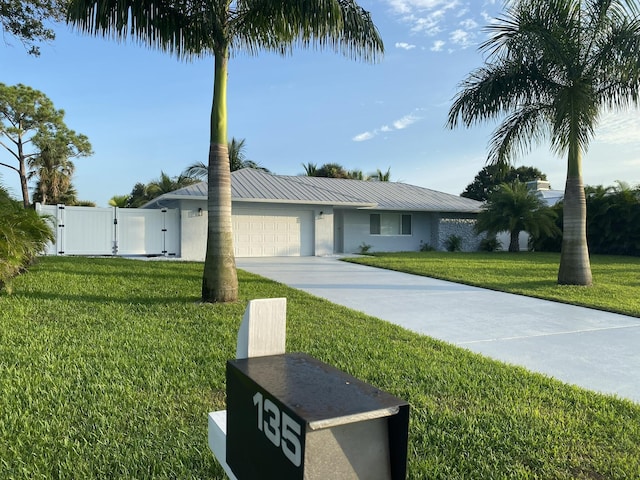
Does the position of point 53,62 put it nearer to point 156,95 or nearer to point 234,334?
point 156,95

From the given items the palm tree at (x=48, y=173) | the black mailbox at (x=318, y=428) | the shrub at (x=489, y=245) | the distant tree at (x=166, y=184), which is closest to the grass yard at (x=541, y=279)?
the black mailbox at (x=318, y=428)

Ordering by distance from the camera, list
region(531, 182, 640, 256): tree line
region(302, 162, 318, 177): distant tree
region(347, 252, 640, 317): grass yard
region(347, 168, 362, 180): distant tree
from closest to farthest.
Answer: region(347, 252, 640, 317): grass yard → region(531, 182, 640, 256): tree line → region(347, 168, 362, 180): distant tree → region(302, 162, 318, 177): distant tree

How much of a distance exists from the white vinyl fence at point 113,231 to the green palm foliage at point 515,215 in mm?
14172

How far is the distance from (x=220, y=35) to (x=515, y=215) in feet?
58.6

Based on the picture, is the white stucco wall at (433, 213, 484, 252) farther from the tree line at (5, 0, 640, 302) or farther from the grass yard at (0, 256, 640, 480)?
the grass yard at (0, 256, 640, 480)

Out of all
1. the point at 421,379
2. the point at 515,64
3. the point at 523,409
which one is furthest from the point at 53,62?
the point at 523,409

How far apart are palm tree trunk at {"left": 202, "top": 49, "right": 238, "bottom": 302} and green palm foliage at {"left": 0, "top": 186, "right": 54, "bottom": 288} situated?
108 inches

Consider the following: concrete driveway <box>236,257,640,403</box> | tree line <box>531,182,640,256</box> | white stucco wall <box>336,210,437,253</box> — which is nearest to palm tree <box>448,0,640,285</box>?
concrete driveway <box>236,257,640,403</box>

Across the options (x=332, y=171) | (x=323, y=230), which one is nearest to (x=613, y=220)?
(x=323, y=230)

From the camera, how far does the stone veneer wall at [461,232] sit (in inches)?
900

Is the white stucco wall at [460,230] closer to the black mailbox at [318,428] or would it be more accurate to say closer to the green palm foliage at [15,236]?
the green palm foliage at [15,236]

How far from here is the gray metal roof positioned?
17844 mm

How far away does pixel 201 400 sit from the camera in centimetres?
345

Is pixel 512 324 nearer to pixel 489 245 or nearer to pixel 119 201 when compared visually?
pixel 489 245
